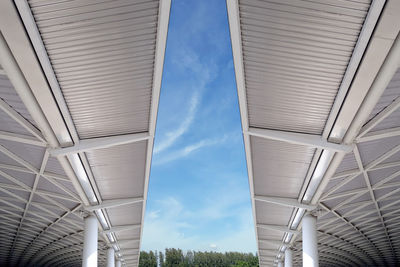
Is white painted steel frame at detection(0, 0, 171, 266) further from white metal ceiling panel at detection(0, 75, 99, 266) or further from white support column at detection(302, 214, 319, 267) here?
white support column at detection(302, 214, 319, 267)

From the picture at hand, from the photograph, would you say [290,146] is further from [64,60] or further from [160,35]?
[64,60]

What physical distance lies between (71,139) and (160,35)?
25.6ft

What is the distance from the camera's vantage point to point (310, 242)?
2681 centimetres

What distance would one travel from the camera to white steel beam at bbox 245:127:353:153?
17.4 metres

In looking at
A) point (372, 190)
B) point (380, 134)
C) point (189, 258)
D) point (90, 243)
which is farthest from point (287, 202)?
point (189, 258)

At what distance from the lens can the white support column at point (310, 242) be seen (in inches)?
1036

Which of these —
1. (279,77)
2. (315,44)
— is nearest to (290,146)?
(279,77)

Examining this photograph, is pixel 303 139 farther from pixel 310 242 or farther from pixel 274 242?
pixel 274 242

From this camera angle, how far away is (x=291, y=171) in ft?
77.2

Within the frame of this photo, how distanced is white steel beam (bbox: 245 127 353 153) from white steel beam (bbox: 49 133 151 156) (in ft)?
18.4

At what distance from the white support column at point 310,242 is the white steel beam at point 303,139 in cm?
1137

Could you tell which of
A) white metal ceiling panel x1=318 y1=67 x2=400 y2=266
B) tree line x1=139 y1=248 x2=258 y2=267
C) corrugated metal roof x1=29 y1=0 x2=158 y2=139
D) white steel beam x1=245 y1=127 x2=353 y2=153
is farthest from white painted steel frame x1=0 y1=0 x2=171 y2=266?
tree line x1=139 y1=248 x2=258 y2=267

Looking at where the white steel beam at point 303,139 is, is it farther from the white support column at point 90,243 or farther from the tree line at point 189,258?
the tree line at point 189,258


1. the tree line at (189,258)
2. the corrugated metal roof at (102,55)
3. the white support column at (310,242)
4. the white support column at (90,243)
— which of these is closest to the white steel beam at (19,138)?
the corrugated metal roof at (102,55)
